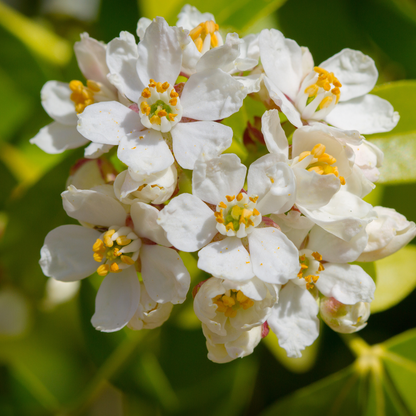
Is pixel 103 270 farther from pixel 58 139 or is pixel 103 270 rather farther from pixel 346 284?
pixel 346 284

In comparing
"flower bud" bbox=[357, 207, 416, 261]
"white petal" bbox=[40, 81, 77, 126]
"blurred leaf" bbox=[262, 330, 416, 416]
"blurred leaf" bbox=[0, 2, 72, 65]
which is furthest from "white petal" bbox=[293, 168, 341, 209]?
"blurred leaf" bbox=[0, 2, 72, 65]

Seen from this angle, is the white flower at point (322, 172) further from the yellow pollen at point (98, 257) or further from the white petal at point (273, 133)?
the yellow pollen at point (98, 257)

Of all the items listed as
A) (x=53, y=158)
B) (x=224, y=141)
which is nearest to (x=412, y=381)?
(x=224, y=141)

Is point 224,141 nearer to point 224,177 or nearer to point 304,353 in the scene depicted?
point 224,177

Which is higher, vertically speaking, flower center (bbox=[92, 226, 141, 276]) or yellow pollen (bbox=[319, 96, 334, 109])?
yellow pollen (bbox=[319, 96, 334, 109])

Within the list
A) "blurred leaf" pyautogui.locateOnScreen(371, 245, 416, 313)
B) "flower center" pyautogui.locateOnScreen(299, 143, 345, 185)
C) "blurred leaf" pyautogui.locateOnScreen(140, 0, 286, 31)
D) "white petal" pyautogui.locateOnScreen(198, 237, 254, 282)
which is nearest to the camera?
"white petal" pyautogui.locateOnScreen(198, 237, 254, 282)

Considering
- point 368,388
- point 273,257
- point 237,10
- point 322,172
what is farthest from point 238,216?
point 368,388

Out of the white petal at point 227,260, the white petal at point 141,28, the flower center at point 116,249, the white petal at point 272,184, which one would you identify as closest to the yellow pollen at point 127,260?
the flower center at point 116,249

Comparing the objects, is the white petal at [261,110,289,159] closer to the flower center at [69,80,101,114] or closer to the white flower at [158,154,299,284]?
the white flower at [158,154,299,284]
